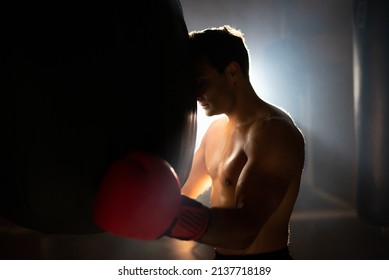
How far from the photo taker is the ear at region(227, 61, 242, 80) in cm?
105

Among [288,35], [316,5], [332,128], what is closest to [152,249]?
[332,128]

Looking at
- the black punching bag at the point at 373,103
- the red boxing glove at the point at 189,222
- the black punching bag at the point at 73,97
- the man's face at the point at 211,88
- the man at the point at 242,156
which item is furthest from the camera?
the black punching bag at the point at 373,103

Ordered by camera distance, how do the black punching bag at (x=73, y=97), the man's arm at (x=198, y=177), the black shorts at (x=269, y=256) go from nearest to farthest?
the black punching bag at (x=73, y=97), the black shorts at (x=269, y=256), the man's arm at (x=198, y=177)

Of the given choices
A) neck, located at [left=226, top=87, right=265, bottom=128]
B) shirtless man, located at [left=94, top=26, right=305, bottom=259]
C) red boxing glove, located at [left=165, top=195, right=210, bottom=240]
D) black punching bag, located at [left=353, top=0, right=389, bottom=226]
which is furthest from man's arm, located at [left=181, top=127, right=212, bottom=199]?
black punching bag, located at [left=353, top=0, right=389, bottom=226]

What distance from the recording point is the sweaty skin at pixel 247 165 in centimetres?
87

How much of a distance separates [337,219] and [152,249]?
1459 mm

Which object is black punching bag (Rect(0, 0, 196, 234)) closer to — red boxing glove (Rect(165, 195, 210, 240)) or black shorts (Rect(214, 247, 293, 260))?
red boxing glove (Rect(165, 195, 210, 240))

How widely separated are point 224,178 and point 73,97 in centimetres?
52

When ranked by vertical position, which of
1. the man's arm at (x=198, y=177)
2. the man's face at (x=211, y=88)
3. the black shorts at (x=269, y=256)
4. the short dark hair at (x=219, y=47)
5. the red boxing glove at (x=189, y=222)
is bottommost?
the black shorts at (x=269, y=256)

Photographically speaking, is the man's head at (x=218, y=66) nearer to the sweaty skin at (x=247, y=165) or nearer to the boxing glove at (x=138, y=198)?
the sweaty skin at (x=247, y=165)

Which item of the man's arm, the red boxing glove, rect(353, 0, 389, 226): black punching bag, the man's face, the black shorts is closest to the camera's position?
the red boxing glove

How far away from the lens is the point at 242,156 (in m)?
1.05

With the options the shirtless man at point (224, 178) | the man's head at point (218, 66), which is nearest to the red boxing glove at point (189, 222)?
the shirtless man at point (224, 178)

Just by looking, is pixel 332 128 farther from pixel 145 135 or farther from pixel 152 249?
pixel 145 135
